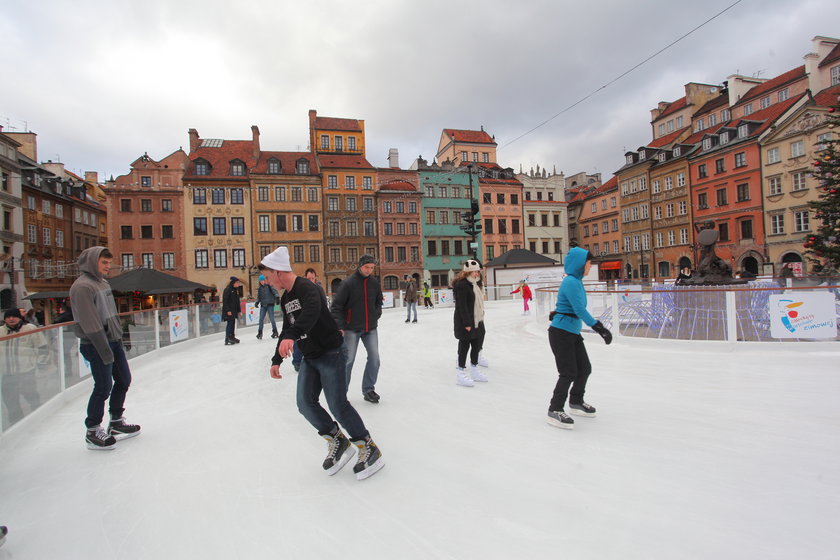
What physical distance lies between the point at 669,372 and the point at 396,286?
1550 inches

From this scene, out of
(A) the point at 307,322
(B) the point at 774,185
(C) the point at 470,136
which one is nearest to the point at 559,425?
(A) the point at 307,322

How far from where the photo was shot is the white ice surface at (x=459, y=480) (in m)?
2.68


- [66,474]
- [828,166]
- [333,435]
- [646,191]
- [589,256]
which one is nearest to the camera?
[333,435]

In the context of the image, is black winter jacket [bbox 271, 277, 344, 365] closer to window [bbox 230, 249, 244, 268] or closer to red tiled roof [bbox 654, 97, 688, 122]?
window [bbox 230, 249, 244, 268]

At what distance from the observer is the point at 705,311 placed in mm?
9055

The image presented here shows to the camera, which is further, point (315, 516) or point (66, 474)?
point (66, 474)

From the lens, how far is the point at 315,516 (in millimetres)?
3010

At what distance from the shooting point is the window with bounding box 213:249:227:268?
42250 millimetres

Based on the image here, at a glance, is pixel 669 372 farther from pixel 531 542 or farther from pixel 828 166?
pixel 828 166

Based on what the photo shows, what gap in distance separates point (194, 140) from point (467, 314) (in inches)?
1857

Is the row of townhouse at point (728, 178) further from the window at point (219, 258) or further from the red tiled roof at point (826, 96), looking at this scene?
the window at point (219, 258)

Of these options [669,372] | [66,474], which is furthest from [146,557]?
[669,372]

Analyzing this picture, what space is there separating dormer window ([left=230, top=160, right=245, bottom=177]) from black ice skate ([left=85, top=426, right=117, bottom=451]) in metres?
42.8

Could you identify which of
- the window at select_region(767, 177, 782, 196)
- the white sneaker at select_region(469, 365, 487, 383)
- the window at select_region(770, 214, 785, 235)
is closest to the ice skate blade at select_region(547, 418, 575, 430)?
the white sneaker at select_region(469, 365, 487, 383)
